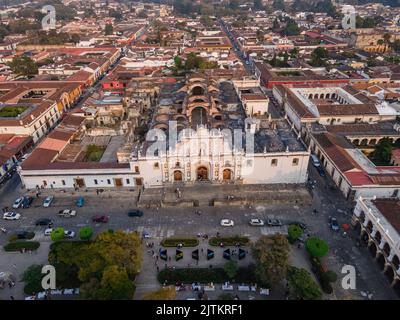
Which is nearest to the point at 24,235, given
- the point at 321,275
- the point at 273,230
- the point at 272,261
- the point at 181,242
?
the point at 181,242

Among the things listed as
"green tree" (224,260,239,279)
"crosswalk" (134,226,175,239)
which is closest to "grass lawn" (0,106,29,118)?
"crosswalk" (134,226,175,239)

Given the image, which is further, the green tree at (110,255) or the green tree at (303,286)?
the green tree at (110,255)

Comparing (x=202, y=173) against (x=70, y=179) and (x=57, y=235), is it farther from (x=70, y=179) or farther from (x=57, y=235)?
(x=57, y=235)

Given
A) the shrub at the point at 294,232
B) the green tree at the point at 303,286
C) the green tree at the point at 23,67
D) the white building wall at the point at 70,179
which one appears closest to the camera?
the green tree at the point at 303,286

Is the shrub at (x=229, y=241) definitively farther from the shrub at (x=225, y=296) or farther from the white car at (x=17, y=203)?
the white car at (x=17, y=203)

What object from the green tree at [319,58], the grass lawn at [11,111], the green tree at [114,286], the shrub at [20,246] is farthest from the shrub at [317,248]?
the green tree at [319,58]

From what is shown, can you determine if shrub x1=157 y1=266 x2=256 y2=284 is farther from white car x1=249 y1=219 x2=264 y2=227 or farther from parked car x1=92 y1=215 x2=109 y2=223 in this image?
parked car x1=92 y1=215 x2=109 y2=223
